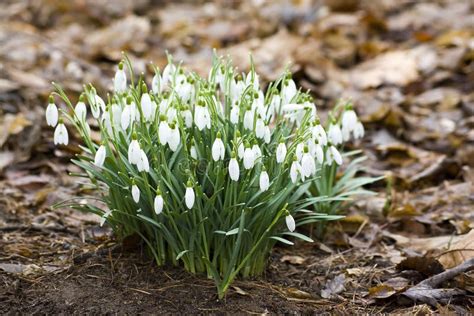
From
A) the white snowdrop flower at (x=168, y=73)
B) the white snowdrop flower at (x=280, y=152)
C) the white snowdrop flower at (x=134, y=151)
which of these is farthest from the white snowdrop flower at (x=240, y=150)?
the white snowdrop flower at (x=168, y=73)

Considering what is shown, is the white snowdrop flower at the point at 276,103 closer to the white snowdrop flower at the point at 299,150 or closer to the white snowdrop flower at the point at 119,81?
the white snowdrop flower at the point at 299,150

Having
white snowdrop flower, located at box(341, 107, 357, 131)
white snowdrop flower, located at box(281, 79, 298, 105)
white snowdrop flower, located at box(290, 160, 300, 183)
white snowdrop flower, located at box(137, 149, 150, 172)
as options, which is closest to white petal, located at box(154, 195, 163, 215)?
white snowdrop flower, located at box(137, 149, 150, 172)

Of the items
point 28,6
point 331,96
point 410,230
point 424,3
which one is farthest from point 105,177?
point 424,3

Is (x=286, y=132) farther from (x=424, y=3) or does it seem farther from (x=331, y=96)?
(x=424, y=3)

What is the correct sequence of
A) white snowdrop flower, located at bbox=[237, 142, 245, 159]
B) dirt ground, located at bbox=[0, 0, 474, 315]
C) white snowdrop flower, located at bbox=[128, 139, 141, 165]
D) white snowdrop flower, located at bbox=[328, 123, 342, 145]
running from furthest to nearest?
white snowdrop flower, located at bbox=[328, 123, 342, 145]
dirt ground, located at bbox=[0, 0, 474, 315]
white snowdrop flower, located at bbox=[237, 142, 245, 159]
white snowdrop flower, located at bbox=[128, 139, 141, 165]

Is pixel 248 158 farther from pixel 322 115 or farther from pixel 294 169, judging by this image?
pixel 322 115

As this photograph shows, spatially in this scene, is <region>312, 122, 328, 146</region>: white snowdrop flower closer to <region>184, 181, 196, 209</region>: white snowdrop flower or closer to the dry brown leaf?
<region>184, 181, 196, 209</region>: white snowdrop flower
